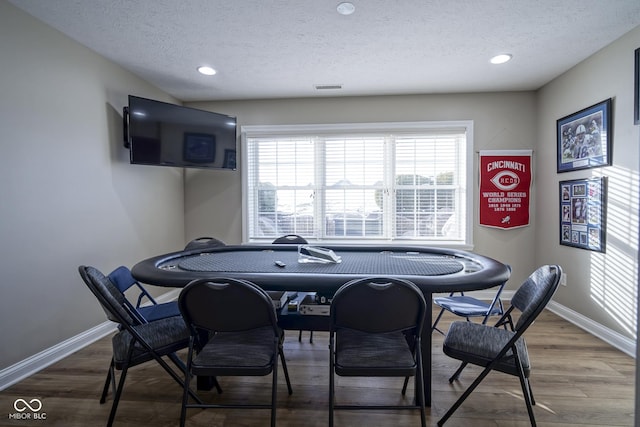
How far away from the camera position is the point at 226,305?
151 centimetres

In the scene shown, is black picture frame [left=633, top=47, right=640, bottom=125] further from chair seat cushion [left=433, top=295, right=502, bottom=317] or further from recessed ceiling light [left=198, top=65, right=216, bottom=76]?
recessed ceiling light [left=198, top=65, right=216, bottom=76]

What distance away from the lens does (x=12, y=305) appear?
2225 millimetres

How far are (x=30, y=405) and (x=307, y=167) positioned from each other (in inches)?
131

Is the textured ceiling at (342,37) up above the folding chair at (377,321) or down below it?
above

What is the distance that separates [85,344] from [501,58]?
4.61 meters

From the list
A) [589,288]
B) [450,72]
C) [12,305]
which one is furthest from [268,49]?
[589,288]

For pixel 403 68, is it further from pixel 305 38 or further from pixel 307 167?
pixel 307 167

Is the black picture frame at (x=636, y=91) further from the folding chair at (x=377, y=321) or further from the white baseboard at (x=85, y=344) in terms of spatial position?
the folding chair at (x=377, y=321)

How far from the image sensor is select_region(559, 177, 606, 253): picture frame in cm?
289

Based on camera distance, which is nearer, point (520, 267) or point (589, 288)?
point (589, 288)

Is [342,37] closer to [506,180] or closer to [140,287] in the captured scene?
[140,287]

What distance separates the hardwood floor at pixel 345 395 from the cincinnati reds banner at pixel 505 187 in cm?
166

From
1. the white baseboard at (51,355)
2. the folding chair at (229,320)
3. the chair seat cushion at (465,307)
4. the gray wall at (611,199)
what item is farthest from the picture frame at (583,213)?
the white baseboard at (51,355)

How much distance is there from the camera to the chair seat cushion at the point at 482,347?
5.44 ft
